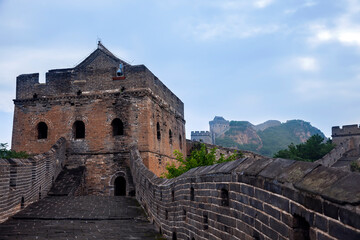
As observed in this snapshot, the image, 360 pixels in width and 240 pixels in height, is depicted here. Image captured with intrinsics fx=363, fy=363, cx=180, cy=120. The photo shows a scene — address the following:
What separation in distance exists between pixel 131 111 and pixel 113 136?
5.18ft

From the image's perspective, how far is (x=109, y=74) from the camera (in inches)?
742

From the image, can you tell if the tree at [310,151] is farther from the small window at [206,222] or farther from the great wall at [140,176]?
the small window at [206,222]

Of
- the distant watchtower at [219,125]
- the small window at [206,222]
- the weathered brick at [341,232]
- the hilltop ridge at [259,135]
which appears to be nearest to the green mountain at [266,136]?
the hilltop ridge at [259,135]

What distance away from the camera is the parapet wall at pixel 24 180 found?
33.3 ft

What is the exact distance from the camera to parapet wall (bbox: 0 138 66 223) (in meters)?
10.1

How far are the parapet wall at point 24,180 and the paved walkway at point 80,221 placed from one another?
1.04 feet

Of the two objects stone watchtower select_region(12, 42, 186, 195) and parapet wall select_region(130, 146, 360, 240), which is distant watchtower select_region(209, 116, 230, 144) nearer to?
stone watchtower select_region(12, 42, 186, 195)

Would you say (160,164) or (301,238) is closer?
(301,238)


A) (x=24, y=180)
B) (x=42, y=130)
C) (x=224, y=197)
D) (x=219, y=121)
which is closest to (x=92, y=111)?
(x=42, y=130)

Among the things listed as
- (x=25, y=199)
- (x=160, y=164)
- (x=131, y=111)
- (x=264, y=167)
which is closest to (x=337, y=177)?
(x=264, y=167)

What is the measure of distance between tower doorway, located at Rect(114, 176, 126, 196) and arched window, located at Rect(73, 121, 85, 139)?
3288 millimetres

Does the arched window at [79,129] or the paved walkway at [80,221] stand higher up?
the arched window at [79,129]

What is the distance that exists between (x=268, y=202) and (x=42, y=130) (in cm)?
1810

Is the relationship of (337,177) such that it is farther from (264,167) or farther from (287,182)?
(264,167)
